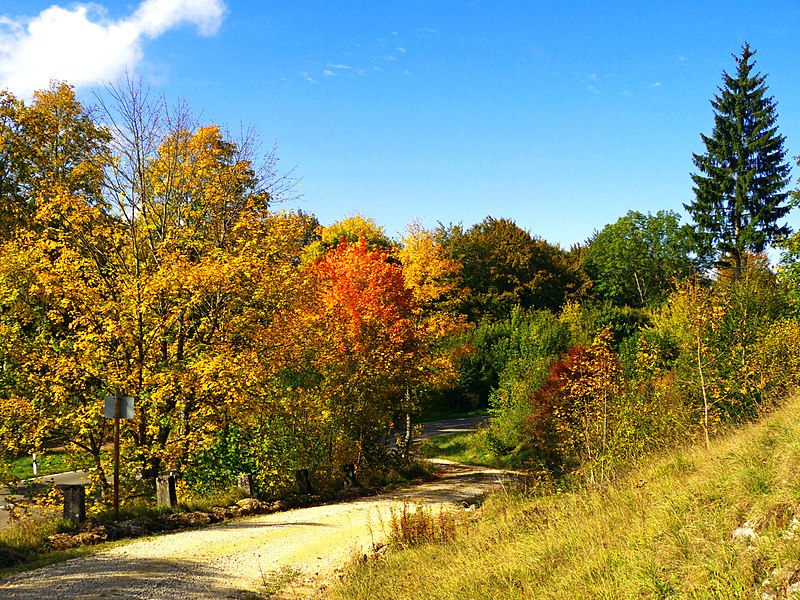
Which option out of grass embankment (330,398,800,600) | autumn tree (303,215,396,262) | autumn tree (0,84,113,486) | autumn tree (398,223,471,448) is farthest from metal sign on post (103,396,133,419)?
autumn tree (303,215,396,262)

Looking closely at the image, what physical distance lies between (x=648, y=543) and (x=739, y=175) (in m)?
44.2

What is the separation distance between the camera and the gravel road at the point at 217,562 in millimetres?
8781

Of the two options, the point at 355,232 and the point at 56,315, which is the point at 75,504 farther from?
the point at 355,232

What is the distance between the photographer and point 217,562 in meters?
10.2

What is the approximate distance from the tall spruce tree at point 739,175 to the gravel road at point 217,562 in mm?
38333

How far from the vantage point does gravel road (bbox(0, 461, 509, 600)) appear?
8781mm

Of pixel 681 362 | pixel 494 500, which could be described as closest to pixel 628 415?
pixel 494 500

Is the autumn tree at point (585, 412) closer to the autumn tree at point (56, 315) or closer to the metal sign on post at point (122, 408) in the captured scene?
the metal sign on post at point (122, 408)

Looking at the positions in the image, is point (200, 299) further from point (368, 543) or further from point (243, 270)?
point (368, 543)

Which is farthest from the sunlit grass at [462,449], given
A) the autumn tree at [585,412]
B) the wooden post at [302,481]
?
the wooden post at [302,481]

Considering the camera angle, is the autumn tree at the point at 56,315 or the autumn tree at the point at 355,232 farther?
the autumn tree at the point at 355,232

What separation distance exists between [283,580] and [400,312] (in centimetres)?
1459

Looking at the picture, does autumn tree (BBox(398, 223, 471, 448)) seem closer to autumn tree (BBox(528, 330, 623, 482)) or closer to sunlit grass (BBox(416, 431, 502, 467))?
sunlit grass (BBox(416, 431, 502, 467))

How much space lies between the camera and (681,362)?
18297mm
